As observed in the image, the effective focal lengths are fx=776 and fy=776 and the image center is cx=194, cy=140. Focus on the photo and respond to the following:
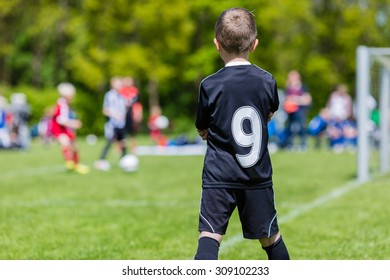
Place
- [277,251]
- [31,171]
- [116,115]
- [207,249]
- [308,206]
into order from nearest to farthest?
1. [207,249]
2. [277,251]
3. [308,206]
4. [116,115]
5. [31,171]

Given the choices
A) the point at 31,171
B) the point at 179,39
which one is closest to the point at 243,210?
the point at 31,171

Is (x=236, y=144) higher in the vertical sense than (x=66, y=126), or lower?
higher

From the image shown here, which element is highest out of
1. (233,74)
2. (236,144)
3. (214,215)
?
(233,74)

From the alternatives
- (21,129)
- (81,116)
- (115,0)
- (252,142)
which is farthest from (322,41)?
(252,142)

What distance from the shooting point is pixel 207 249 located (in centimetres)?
425

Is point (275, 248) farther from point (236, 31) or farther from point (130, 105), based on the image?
point (130, 105)

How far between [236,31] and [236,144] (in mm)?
623

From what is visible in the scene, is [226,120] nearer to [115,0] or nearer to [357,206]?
[357,206]

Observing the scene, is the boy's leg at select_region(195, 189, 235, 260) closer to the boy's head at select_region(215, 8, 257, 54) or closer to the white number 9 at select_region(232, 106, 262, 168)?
the white number 9 at select_region(232, 106, 262, 168)

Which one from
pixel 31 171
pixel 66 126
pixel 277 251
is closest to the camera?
pixel 277 251

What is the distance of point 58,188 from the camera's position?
40.3 ft

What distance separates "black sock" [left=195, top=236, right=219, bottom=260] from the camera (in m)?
4.21

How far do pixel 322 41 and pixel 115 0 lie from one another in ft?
54.3

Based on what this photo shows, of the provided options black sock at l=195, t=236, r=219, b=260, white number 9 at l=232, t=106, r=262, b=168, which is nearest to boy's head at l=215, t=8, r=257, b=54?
white number 9 at l=232, t=106, r=262, b=168
